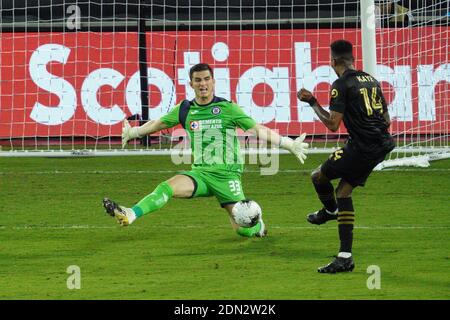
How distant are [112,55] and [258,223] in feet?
28.3

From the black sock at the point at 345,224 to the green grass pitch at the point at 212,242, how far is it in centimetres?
24

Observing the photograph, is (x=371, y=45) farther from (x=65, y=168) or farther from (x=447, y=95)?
(x=65, y=168)

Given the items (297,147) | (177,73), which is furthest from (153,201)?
(177,73)

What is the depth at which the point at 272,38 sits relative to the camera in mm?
18844

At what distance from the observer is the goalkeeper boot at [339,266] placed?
29.3 feet

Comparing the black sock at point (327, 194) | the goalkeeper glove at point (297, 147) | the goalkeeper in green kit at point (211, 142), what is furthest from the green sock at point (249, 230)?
the goalkeeper glove at point (297, 147)

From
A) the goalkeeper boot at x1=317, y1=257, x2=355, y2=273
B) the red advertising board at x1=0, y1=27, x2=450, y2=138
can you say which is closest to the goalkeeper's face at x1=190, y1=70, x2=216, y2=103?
the goalkeeper boot at x1=317, y1=257, x2=355, y2=273

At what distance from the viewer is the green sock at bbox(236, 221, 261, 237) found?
10703 mm

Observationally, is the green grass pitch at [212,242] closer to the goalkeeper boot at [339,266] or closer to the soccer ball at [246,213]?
the goalkeeper boot at [339,266]

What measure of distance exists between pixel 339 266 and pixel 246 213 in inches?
63.0

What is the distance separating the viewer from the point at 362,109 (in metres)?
9.16

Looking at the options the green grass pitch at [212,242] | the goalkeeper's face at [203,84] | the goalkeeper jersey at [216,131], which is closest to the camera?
the green grass pitch at [212,242]

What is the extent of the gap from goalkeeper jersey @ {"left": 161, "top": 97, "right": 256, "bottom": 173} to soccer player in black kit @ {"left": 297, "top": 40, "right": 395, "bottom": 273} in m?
1.63

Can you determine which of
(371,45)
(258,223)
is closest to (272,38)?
(371,45)
